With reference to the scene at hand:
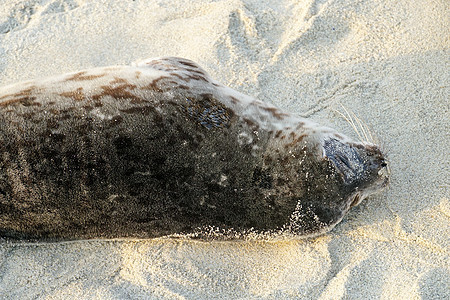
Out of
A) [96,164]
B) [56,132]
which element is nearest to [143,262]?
[96,164]

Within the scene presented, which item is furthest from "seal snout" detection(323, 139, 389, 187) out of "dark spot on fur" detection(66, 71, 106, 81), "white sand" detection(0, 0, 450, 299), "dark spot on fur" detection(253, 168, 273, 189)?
"dark spot on fur" detection(66, 71, 106, 81)

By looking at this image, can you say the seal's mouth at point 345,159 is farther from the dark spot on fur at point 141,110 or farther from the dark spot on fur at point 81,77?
the dark spot on fur at point 81,77

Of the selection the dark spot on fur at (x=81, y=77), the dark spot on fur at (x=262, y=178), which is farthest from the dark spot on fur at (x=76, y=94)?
the dark spot on fur at (x=262, y=178)

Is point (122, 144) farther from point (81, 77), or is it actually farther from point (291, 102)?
point (291, 102)

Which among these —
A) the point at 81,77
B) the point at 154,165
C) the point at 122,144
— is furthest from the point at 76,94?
the point at 154,165

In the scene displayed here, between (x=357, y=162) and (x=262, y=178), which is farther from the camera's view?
(x=357, y=162)

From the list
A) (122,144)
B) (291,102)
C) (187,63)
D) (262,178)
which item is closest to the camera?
(122,144)
